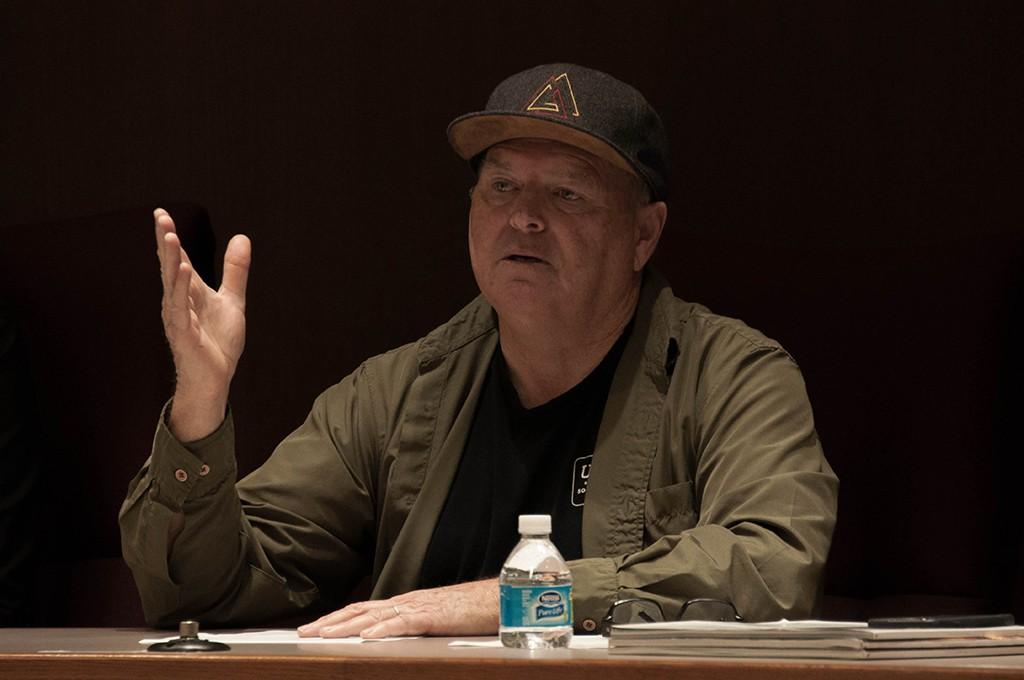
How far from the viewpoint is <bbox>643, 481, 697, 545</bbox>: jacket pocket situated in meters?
1.94

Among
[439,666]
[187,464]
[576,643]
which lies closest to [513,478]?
[187,464]

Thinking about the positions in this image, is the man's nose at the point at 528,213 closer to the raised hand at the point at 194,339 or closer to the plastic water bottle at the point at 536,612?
the raised hand at the point at 194,339

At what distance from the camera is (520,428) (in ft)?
6.97

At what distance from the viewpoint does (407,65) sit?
8.94ft

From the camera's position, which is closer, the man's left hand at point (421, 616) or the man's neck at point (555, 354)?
the man's left hand at point (421, 616)

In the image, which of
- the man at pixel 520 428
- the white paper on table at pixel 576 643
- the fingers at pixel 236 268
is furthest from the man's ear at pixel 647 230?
the white paper on table at pixel 576 643

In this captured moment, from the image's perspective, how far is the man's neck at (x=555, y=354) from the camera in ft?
6.96

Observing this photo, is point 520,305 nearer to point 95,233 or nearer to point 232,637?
point 232,637

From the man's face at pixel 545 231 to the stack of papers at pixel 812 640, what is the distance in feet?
3.01

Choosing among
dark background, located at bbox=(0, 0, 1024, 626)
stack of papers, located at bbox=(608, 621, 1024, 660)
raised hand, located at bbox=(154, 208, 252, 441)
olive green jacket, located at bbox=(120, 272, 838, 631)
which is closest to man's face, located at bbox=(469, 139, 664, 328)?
olive green jacket, located at bbox=(120, 272, 838, 631)

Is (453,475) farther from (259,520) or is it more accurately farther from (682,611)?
(682,611)

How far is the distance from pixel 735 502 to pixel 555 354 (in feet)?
1.39

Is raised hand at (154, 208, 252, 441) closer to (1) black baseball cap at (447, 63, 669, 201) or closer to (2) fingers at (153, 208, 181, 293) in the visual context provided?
(2) fingers at (153, 208, 181, 293)

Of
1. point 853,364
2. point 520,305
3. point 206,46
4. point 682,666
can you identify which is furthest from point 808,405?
point 206,46
